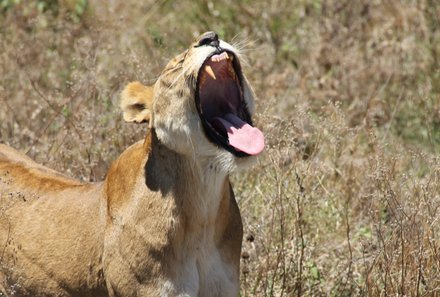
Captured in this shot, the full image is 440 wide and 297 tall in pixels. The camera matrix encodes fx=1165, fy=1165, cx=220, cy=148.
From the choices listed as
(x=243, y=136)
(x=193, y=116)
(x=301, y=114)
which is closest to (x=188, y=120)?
(x=193, y=116)

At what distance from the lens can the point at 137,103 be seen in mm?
4512

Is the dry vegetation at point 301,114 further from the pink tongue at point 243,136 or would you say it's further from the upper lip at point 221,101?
the pink tongue at point 243,136

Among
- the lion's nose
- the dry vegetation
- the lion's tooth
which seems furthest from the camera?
the dry vegetation

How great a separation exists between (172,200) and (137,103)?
0.42 metres

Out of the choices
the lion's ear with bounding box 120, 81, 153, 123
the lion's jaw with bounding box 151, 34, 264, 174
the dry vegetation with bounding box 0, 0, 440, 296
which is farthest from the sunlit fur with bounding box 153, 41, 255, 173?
the dry vegetation with bounding box 0, 0, 440, 296

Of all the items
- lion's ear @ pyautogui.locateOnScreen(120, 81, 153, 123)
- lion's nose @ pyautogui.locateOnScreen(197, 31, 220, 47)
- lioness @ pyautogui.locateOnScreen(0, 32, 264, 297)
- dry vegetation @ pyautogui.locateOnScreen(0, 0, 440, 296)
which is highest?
lion's nose @ pyautogui.locateOnScreen(197, 31, 220, 47)

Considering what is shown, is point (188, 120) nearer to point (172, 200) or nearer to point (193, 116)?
point (193, 116)

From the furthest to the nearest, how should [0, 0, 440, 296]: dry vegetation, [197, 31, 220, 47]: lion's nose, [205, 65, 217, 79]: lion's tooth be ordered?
1. [0, 0, 440, 296]: dry vegetation
2. [205, 65, 217, 79]: lion's tooth
3. [197, 31, 220, 47]: lion's nose

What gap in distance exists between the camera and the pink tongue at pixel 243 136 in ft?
14.1

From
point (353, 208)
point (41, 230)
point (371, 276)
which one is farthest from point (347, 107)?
point (41, 230)

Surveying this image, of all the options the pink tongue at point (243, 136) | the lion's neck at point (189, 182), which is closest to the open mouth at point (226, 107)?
the pink tongue at point (243, 136)

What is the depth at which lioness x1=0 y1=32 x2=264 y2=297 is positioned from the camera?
430cm

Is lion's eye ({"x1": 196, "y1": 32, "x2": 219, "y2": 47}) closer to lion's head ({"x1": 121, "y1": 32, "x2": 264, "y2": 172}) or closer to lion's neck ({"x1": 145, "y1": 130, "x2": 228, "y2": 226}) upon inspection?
lion's head ({"x1": 121, "y1": 32, "x2": 264, "y2": 172})

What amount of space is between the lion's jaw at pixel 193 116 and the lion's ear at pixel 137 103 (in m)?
A: 0.12
